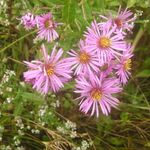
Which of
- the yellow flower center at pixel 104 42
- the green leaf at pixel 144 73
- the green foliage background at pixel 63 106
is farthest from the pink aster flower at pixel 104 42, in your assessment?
the green leaf at pixel 144 73

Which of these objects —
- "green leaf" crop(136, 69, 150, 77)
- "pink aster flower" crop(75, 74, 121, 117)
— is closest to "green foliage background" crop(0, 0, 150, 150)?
"green leaf" crop(136, 69, 150, 77)

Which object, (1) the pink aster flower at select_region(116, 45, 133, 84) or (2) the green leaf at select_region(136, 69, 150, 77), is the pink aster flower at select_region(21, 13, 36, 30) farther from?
(2) the green leaf at select_region(136, 69, 150, 77)

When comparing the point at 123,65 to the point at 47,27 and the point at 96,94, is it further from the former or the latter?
the point at 47,27

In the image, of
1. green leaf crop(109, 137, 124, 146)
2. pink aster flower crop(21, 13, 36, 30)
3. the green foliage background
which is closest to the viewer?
pink aster flower crop(21, 13, 36, 30)

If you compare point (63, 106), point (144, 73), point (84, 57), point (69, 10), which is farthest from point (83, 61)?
point (144, 73)

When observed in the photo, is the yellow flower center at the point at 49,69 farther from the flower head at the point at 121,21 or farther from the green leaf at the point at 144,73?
the green leaf at the point at 144,73
